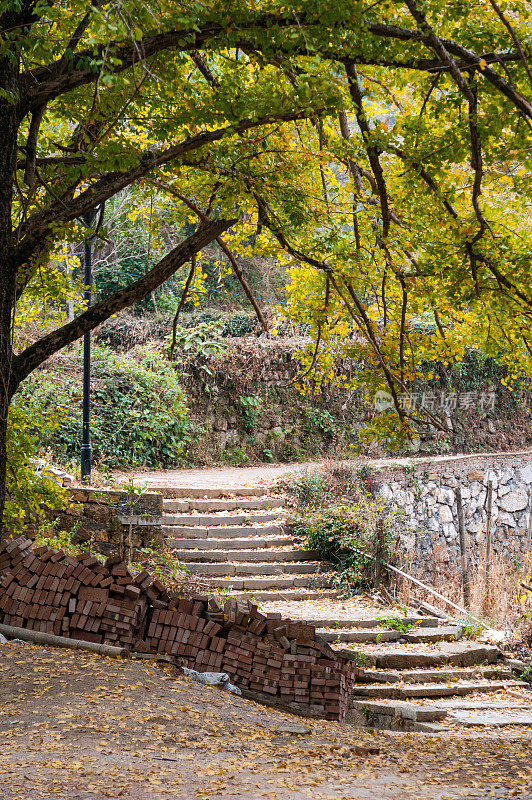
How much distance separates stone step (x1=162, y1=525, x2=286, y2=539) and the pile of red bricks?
14.0 ft

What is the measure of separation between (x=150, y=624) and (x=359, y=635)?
3.21 meters

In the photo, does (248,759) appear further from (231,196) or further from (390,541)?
(390,541)

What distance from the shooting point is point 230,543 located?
10.2 metres

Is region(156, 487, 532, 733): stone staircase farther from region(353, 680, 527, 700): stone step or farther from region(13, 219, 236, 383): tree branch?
region(13, 219, 236, 383): tree branch

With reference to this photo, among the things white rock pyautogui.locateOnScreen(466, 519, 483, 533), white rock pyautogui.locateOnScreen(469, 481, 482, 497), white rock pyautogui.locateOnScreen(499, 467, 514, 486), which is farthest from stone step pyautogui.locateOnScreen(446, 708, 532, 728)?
white rock pyautogui.locateOnScreen(499, 467, 514, 486)

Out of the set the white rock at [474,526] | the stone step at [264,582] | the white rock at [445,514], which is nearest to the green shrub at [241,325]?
the white rock at [445,514]

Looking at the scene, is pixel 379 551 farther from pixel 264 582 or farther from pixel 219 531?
pixel 219 531

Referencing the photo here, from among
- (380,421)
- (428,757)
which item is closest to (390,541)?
(380,421)

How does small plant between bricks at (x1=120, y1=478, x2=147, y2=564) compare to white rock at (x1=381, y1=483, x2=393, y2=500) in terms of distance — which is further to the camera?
white rock at (x1=381, y1=483, x2=393, y2=500)

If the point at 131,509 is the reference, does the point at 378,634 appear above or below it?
below

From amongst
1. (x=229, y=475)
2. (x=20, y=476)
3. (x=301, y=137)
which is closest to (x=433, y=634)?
(x=20, y=476)

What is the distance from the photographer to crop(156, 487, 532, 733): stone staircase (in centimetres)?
627

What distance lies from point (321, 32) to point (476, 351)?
14695mm

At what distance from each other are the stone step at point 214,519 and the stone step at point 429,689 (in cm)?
432
